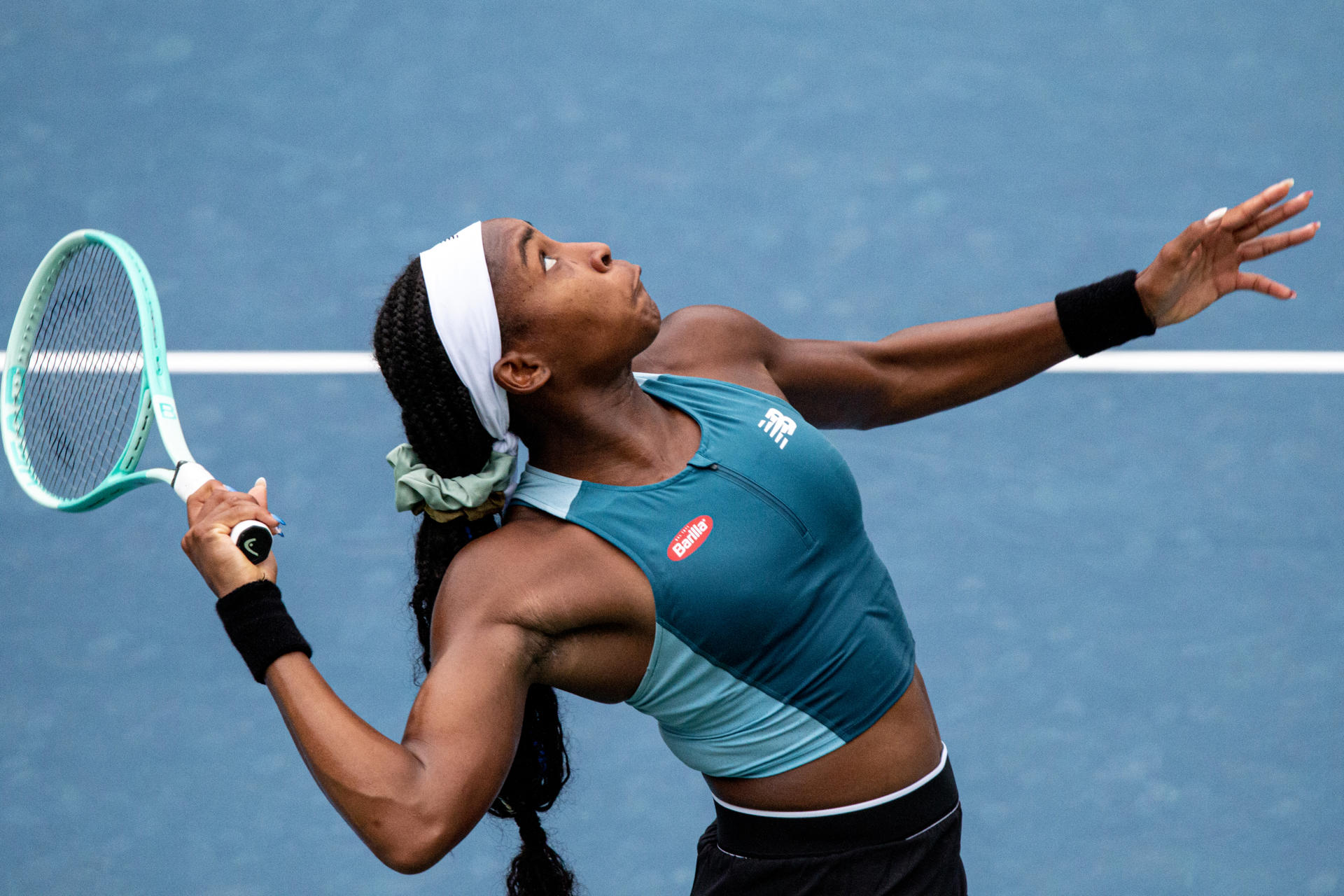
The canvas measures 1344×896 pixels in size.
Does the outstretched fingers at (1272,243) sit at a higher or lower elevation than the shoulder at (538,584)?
higher

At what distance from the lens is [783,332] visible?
4.74 m

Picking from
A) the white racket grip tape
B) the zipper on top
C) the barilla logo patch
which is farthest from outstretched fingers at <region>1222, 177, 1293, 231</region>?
the white racket grip tape

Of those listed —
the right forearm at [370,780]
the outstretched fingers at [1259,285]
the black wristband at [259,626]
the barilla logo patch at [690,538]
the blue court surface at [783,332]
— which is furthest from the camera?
the blue court surface at [783,332]

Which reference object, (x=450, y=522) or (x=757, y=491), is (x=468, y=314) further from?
(x=757, y=491)

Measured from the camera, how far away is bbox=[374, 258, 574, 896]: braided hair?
2482mm

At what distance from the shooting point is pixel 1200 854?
156 inches

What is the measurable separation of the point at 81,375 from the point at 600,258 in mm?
1434

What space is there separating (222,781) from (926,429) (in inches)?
→ 92.8

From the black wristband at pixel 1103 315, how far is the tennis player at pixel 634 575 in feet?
1.18

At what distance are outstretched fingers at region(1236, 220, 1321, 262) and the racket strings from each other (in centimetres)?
234

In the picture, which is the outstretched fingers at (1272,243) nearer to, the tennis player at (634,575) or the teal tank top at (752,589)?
the tennis player at (634,575)

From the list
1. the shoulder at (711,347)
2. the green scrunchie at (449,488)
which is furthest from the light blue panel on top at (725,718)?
the shoulder at (711,347)

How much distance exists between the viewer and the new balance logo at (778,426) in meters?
2.59

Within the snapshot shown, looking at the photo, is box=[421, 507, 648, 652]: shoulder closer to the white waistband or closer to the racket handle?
the racket handle
